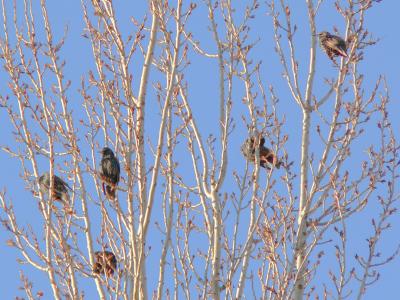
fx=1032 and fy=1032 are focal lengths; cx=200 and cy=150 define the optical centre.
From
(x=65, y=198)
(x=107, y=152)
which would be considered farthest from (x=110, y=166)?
(x=65, y=198)

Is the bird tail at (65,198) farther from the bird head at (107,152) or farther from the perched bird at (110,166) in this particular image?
the bird head at (107,152)

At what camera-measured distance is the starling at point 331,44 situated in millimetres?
10266

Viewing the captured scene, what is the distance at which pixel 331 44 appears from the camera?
10414 millimetres

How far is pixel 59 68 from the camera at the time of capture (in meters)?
8.84

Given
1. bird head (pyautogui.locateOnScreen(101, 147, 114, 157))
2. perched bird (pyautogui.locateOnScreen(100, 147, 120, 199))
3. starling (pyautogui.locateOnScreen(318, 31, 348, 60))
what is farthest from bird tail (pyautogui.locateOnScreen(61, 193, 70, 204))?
starling (pyautogui.locateOnScreen(318, 31, 348, 60))

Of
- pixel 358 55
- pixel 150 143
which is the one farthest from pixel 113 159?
pixel 358 55

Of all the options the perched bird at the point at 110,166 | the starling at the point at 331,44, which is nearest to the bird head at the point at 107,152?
the perched bird at the point at 110,166

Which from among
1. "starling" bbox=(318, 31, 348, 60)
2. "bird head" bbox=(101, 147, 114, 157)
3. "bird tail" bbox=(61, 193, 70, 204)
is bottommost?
"bird tail" bbox=(61, 193, 70, 204)

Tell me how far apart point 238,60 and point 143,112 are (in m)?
1.66

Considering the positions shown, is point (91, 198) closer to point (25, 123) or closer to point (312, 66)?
point (25, 123)

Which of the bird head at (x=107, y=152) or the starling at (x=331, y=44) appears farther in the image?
the starling at (x=331, y=44)

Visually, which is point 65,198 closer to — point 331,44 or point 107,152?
point 107,152

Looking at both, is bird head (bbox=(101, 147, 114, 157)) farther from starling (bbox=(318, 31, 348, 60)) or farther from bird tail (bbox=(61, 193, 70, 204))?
starling (bbox=(318, 31, 348, 60))

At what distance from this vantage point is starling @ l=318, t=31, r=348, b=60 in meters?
10.3
